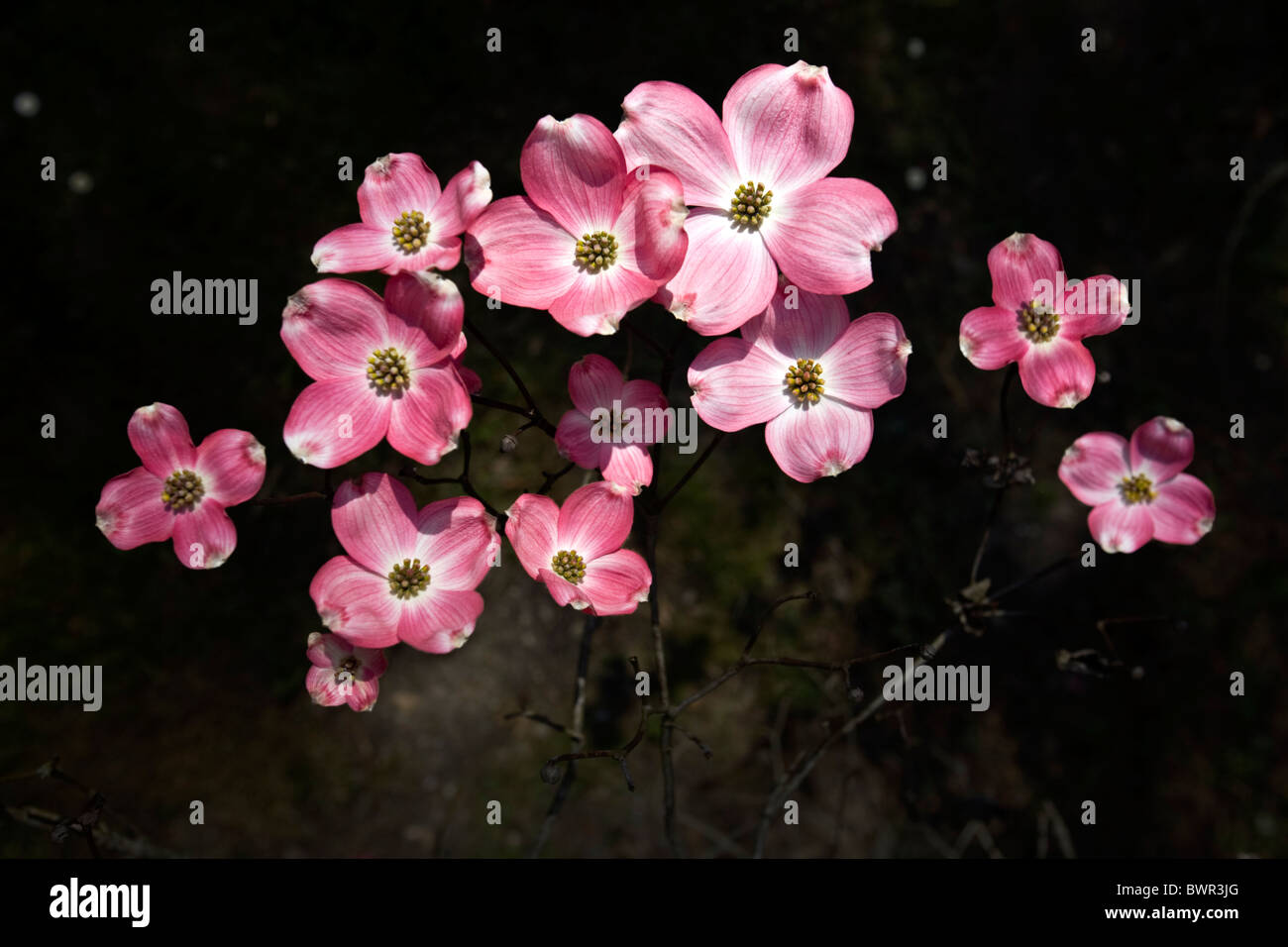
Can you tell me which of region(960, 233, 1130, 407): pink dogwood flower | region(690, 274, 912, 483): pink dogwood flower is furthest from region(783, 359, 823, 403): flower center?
region(960, 233, 1130, 407): pink dogwood flower

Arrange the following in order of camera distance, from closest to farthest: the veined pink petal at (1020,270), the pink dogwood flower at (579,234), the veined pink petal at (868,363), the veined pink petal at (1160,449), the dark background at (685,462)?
1. the pink dogwood flower at (579,234)
2. the veined pink petal at (868,363)
3. the veined pink petal at (1020,270)
4. the veined pink petal at (1160,449)
5. the dark background at (685,462)

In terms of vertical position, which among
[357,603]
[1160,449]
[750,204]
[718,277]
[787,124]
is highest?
[787,124]

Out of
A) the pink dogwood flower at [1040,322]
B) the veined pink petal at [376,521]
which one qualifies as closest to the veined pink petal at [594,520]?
the veined pink petal at [376,521]

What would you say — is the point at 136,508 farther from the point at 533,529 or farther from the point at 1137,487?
the point at 1137,487

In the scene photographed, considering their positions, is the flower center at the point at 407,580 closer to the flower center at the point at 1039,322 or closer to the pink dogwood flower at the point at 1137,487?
the flower center at the point at 1039,322

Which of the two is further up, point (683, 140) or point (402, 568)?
point (683, 140)

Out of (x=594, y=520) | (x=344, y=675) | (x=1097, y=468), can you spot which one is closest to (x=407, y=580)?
(x=344, y=675)

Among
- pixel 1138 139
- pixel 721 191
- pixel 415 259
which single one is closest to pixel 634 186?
pixel 721 191
